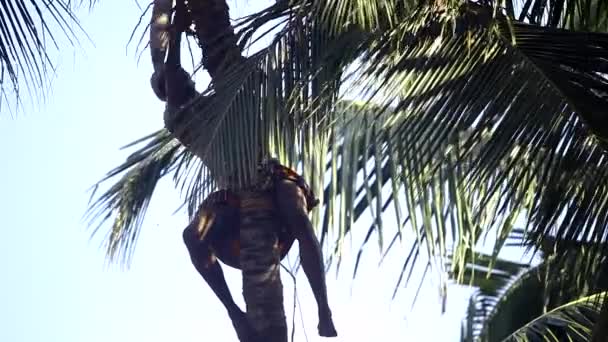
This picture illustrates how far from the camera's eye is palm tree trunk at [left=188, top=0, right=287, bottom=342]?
5910 millimetres

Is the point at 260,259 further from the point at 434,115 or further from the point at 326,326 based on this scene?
the point at 434,115

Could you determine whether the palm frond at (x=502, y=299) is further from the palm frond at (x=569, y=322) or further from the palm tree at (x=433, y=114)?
the palm tree at (x=433, y=114)

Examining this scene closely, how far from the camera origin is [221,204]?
19.7 ft

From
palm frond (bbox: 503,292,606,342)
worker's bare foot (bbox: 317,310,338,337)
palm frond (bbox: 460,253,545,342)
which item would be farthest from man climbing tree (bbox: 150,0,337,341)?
palm frond (bbox: 460,253,545,342)

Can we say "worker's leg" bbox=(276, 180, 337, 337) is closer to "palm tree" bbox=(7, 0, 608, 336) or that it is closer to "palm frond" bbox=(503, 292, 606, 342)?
"palm tree" bbox=(7, 0, 608, 336)

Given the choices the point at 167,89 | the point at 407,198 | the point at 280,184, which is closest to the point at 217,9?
the point at 167,89

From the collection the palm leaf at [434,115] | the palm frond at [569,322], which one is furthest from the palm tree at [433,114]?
the palm frond at [569,322]

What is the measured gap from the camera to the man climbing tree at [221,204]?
5.85m

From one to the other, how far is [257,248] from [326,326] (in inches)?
19.0

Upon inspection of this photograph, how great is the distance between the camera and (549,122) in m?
5.18

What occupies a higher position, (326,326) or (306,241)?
(306,241)

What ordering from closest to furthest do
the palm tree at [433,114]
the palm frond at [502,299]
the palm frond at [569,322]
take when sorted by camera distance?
the palm tree at [433,114] → the palm frond at [569,322] → the palm frond at [502,299]

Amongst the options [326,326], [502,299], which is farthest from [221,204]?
[502,299]

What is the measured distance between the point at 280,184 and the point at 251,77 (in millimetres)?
430
